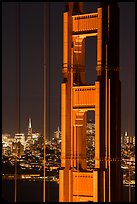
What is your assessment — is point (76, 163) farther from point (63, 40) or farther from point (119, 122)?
point (63, 40)

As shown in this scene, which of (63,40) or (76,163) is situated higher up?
(63,40)

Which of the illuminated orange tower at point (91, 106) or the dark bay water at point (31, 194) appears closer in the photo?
the illuminated orange tower at point (91, 106)

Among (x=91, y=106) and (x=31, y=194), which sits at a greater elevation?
(x=91, y=106)

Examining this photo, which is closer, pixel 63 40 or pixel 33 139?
pixel 63 40

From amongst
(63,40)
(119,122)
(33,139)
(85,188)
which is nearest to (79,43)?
(63,40)

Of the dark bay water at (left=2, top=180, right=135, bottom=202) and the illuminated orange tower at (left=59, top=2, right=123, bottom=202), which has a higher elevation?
the illuminated orange tower at (left=59, top=2, right=123, bottom=202)

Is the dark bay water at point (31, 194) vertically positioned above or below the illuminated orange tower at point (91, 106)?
below

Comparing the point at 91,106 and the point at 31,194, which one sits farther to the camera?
the point at 31,194

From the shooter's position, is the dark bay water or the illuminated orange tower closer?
the illuminated orange tower
